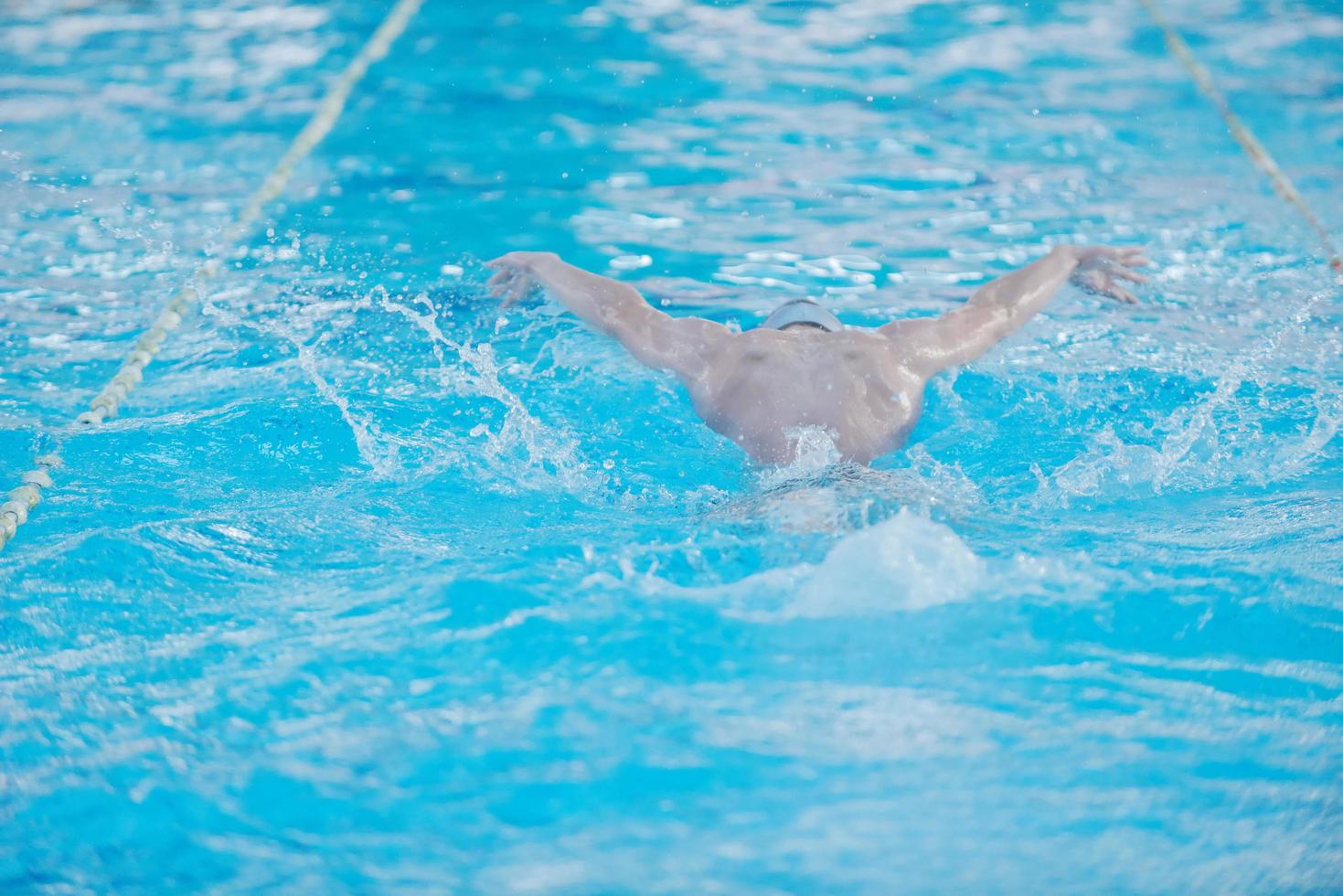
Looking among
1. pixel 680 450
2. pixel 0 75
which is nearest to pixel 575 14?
pixel 0 75

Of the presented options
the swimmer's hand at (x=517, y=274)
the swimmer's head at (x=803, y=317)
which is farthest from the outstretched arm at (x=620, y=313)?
the swimmer's head at (x=803, y=317)

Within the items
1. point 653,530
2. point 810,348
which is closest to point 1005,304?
point 810,348

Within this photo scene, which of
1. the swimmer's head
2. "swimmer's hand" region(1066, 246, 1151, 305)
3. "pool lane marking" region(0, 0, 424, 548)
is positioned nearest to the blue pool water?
"pool lane marking" region(0, 0, 424, 548)

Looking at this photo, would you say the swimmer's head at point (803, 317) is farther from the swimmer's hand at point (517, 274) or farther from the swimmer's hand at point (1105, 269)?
the swimmer's hand at point (1105, 269)

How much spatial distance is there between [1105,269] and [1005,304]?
0.54 m

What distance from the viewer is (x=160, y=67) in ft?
27.3

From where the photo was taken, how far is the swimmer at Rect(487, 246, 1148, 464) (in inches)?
142

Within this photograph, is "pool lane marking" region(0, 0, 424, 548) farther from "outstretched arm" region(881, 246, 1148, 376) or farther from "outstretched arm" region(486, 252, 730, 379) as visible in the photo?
"outstretched arm" region(881, 246, 1148, 376)

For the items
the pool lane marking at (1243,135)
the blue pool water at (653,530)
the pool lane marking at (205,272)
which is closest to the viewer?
the blue pool water at (653,530)

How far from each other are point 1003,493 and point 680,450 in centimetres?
106

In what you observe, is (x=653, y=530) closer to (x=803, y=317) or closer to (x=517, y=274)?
(x=803, y=317)

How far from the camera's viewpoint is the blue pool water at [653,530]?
7.88ft

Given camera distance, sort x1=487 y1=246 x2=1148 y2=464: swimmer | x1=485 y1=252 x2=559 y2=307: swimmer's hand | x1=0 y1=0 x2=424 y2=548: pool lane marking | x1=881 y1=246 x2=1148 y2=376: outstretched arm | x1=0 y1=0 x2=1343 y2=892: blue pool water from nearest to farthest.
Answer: x1=0 y1=0 x2=1343 y2=892: blue pool water, x1=487 y1=246 x2=1148 y2=464: swimmer, x1=0 y1=0 x2=424 y2=548: pool lane marking, x1=881 y1=246 x2=1148 y2=376: outstretched arm, x1=485 y1=252 x2=559 y2=307: swimmer's hand

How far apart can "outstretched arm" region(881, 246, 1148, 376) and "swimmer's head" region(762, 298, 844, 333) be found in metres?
0.19
